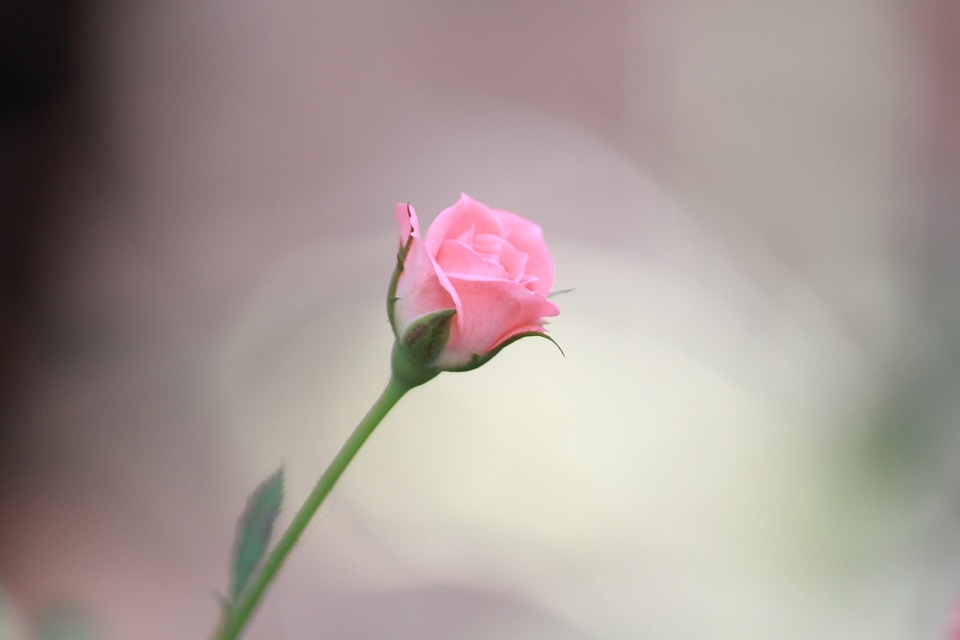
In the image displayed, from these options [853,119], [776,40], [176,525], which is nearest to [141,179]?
[176,525]

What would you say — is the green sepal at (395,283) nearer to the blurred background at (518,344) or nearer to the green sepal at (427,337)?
the green sepal at (427,337)

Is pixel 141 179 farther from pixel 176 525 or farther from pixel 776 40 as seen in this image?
pixel 776 40

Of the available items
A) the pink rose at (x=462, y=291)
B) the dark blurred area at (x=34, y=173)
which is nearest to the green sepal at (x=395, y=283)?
the pink rose at (x=462, y=291)

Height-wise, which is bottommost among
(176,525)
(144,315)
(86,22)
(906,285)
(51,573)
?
(51,573)

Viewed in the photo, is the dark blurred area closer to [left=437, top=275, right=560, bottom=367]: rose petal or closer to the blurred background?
the blurred background

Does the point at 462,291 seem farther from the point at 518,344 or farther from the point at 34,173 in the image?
the point at 34,173
